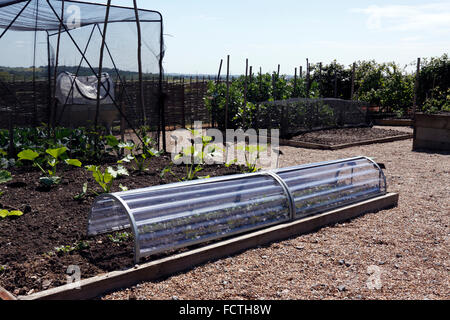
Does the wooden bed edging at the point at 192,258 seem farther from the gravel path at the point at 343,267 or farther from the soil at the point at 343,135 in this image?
the soil at the point at 343,135

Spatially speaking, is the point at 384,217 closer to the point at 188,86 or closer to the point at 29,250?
the point at 29,250

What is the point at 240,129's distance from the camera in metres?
11.2

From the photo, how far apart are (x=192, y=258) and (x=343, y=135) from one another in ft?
28.8

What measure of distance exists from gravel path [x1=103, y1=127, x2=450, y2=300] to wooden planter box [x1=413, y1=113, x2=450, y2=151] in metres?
5.16

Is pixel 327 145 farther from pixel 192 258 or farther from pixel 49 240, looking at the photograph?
pixel 49 240

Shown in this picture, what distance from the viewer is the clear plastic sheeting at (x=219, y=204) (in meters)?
3.47

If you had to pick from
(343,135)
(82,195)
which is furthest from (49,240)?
(343,135)

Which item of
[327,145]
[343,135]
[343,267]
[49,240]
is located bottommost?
[343,267]

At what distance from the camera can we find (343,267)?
3.56m

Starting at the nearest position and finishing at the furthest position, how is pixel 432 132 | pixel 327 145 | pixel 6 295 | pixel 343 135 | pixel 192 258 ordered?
pixel 6 295 < pixel 192 258 < pixel 432 132 < pixel 327 145 < pixel 343 135

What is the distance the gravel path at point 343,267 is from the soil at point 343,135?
551 centimetres

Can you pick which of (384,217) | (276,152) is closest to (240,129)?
(276,152)

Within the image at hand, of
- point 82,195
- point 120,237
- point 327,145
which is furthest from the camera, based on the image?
point 327,145

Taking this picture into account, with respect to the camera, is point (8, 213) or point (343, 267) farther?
point (8, 213)
